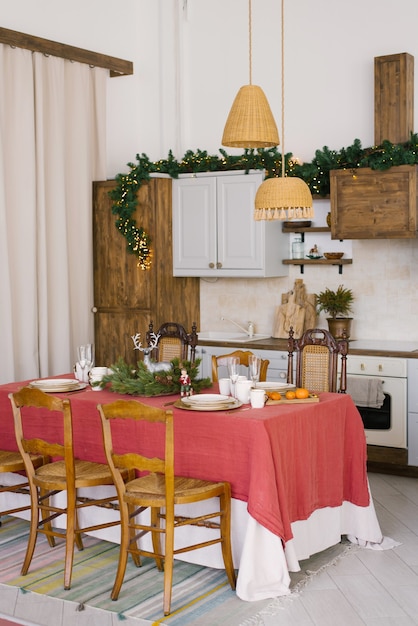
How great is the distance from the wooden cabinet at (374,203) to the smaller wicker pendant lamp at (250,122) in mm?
2054

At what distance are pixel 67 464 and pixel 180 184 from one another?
345 cm

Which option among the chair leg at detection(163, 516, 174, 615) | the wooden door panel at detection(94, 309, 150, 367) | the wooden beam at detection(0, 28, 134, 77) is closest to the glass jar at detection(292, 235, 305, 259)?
the wooden door panel at detection(94, 309, 150, 367)

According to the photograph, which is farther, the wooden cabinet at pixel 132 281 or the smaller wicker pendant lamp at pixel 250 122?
the wooden cabinet at pixel 132 281

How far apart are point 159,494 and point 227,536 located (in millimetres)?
400

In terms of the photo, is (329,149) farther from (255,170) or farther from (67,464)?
(67,464)

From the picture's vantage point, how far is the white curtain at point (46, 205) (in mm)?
6473

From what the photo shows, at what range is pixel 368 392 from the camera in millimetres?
6055

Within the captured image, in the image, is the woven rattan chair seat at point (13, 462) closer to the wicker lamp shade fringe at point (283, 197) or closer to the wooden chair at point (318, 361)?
the wooden chair at point (318, 361)

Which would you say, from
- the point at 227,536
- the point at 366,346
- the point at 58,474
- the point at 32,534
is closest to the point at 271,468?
the point at 227,536

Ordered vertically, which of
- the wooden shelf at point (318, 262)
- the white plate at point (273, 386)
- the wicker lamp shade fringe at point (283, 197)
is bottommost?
the white plate at point (273, 386)

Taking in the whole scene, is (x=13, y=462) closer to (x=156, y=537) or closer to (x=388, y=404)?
(x=156, y=537)

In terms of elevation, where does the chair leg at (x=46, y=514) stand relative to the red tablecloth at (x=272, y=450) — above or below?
below

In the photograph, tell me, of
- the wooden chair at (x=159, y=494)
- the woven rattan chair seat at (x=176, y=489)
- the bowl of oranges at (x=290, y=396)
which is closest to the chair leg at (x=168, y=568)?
the wooden chair at (x=159, y=494)

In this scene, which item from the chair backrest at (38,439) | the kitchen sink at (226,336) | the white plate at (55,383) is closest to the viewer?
the chair backrest at (38,439)
